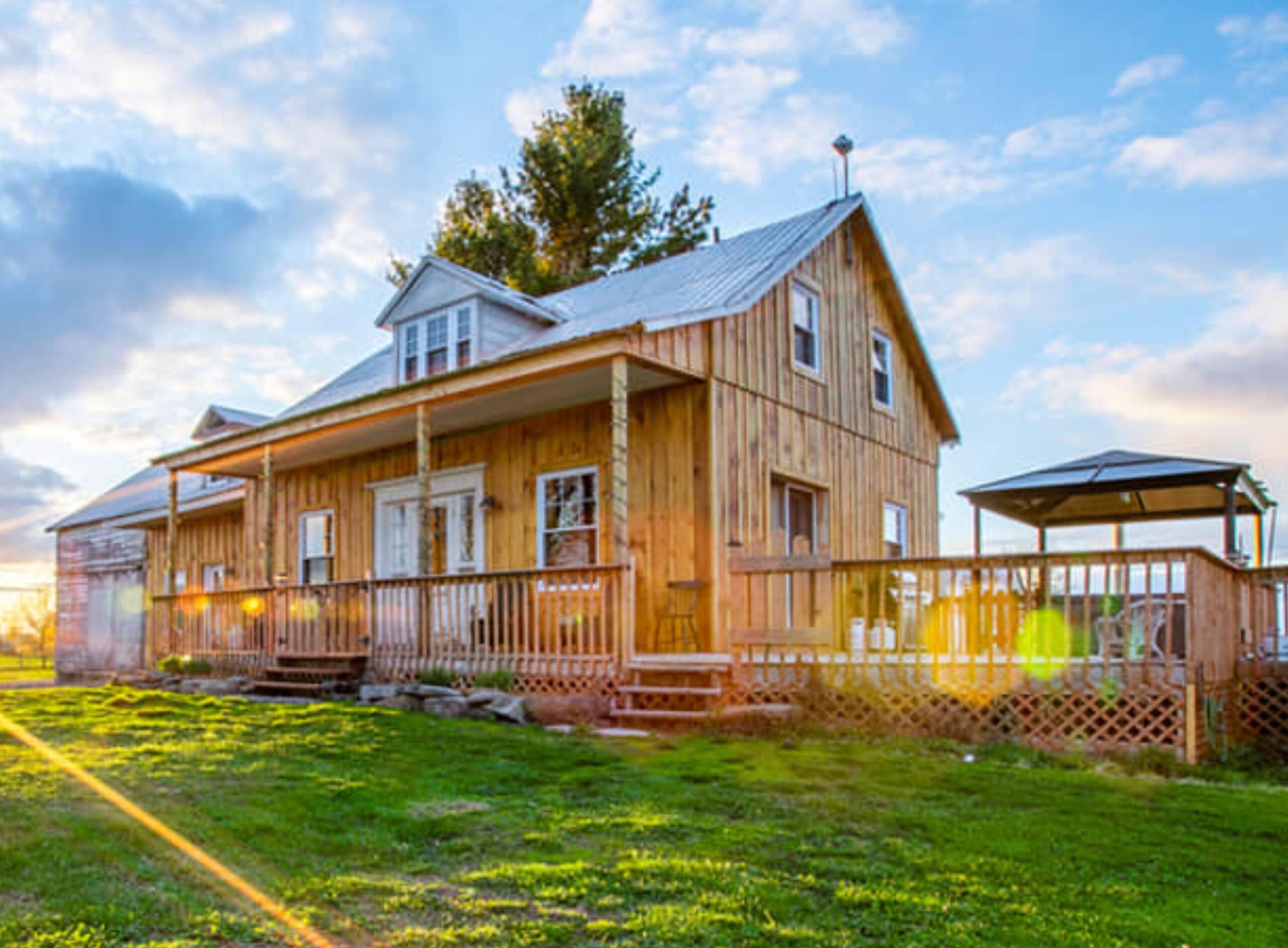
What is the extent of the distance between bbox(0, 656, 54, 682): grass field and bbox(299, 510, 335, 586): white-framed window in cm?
939

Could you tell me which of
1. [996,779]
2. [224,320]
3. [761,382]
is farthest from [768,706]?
[224,320]

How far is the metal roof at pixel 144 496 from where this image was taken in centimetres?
2045

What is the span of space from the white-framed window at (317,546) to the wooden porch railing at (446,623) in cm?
189

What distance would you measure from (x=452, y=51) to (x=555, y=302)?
18.6 ft

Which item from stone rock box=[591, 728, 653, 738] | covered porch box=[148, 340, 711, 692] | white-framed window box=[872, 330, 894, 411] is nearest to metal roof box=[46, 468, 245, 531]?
covered porch box=[148, 340, 711, 692]

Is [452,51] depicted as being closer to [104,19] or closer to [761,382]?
[104,19]

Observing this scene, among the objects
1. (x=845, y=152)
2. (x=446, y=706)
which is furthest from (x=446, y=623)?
(x=845, y=152)

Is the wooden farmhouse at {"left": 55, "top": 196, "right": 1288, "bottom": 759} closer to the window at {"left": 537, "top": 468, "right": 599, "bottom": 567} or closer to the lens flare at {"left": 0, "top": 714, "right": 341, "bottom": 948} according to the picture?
the window at {"left": 537, "top": 468, "right": 599, "bottom": 567}

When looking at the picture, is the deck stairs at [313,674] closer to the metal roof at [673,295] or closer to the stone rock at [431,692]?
the stone rock at [431,692]

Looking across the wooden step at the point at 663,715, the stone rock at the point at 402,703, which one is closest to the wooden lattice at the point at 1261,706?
the wooden step at the point at 663,715

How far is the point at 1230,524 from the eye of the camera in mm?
12992

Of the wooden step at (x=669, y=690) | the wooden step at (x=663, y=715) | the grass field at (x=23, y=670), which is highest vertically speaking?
the wooden step at (x=669, y=690)

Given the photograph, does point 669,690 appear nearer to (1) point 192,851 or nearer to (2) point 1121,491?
(1) point 192,851

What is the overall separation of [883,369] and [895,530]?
2.42 meters
